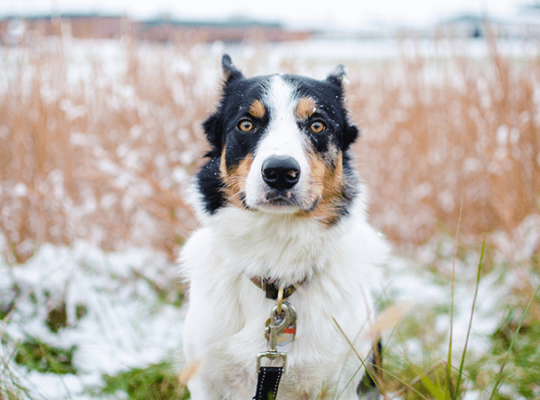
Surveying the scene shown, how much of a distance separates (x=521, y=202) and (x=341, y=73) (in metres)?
2.43

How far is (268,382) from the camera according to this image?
1663 mm

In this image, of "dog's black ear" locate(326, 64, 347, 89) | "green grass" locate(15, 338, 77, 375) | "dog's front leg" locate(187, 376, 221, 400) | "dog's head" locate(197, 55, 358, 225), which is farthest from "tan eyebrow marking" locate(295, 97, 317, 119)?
"green grass" locate(15, 338, 77, 375)

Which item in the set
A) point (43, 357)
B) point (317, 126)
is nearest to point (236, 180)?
point (317, 126)

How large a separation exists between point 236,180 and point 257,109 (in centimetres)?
38

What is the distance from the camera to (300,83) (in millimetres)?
2104

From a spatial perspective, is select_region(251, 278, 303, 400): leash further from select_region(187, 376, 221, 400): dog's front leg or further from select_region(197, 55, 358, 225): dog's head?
select_region(197, 55, 358, 225): dog's head

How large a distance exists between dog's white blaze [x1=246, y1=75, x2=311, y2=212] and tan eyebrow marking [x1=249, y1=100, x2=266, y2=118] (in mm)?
35

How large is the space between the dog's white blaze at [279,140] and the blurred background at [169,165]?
107cm

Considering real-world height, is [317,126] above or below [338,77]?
below

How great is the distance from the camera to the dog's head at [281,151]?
67.3 inches

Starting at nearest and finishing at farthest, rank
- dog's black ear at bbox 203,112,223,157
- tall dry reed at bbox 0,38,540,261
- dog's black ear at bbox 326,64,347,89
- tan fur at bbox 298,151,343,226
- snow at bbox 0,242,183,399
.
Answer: tan fur at bbox 298,151,343,226
dog's black ear at bbox 203,112,223,157
dog's black ear at bbox 326,64,347,89
snow at bbox 0,242,183,399
tall dry reed at bbox 0,38,540,261

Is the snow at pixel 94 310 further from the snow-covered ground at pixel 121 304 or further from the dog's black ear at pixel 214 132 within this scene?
the dog's black ear at pixel 214 132

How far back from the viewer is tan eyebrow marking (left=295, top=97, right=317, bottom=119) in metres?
2.01

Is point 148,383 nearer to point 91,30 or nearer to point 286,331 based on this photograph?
point 286,331
